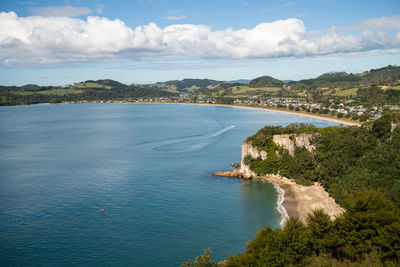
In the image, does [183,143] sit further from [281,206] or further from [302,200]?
[281,206]

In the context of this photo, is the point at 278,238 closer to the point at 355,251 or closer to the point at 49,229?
the point at 355,251

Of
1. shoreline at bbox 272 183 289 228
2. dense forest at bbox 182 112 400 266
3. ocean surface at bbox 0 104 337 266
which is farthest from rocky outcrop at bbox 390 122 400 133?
ocean surface at bbox 0 104 337 266

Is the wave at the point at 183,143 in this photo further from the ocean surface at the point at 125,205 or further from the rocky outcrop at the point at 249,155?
the rocky outcrop at the point at 249,155

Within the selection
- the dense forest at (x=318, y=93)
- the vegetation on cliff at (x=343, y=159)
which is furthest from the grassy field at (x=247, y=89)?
the vegetation on cliff at (x=343, y=159)

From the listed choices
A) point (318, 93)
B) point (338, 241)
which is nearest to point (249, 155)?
point (338, 241)

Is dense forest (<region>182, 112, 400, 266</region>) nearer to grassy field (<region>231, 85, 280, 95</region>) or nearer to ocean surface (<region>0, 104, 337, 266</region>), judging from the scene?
ocean surface (<region>0, 104, 337, 266</region>)

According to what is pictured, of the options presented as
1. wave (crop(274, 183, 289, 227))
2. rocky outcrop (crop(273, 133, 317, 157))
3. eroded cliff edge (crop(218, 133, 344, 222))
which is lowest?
wave (crop(274, 183, 289, 227))

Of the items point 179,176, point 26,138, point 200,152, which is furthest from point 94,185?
point 26,138
